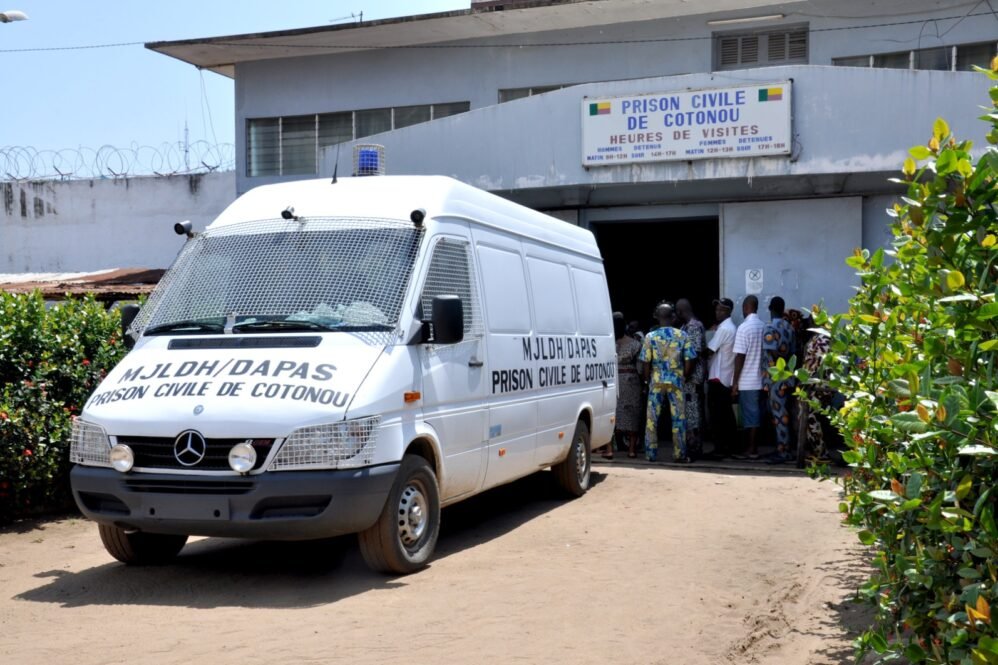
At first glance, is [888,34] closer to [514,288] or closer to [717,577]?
[514,288]

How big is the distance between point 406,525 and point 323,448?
85 cm

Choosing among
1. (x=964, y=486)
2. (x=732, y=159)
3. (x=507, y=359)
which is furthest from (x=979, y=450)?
(x=732, y=159)

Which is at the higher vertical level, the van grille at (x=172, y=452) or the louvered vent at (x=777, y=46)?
the louvered vent at (x=777, y=46)

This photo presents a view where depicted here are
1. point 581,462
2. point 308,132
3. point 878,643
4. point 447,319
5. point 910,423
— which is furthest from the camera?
point 308,132

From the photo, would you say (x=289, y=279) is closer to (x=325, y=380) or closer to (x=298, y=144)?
(x=325, y=380)

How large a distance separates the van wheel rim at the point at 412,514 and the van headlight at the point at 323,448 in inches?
20.7

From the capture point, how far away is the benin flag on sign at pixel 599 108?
13.5 m

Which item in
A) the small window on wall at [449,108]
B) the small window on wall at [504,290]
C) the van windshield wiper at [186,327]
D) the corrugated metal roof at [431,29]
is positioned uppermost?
the corrugated metal roof at [431,29]

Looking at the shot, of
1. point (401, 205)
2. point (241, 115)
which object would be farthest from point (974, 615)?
point (241, 115)

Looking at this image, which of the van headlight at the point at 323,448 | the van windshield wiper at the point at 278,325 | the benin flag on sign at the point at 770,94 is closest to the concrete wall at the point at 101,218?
the benin flag on sign at the point at 770,94

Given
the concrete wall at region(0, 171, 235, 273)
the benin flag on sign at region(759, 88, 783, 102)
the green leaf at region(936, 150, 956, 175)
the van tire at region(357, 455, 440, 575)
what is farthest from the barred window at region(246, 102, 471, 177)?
the green leaf at region(936, 150, 956, 175)

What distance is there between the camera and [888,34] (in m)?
15.5

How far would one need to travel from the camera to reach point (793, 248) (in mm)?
14195

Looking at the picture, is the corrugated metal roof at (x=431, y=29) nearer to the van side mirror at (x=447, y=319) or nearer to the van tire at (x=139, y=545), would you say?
the van side mirror at (x=447, y=319)
